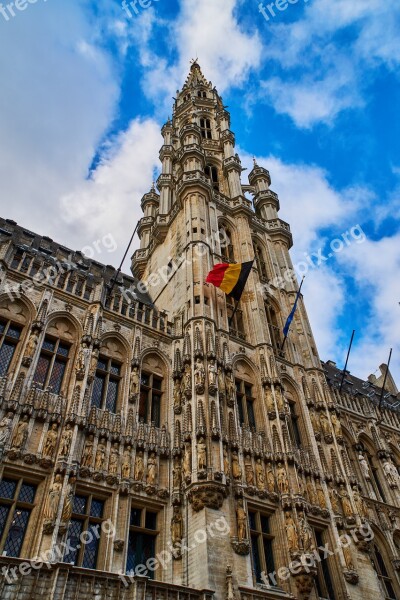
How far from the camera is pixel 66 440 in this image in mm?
16281

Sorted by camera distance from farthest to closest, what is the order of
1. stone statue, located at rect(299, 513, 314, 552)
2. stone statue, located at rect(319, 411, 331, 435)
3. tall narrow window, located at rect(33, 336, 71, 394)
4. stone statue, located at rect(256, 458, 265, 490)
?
stone statue, located at rect(319, 411, 331, 435) < stone statue, located at rect(256, 458, 265, 490) < tall narrow window, located at rect(33, 336, 71, 394) < stone statue, located at rect(299, 513, 314, 552)

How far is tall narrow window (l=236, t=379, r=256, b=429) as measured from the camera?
70.9 ft

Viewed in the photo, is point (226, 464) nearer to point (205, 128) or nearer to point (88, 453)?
point (88, 453)

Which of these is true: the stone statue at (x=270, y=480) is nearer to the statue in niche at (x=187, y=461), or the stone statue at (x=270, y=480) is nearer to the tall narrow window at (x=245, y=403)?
the tall narrow window at (x=245, y=403)

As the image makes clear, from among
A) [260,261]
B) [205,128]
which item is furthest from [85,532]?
[205,128]

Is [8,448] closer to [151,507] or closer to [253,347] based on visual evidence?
[151,507]

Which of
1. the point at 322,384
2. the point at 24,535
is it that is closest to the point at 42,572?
the point at 24,535

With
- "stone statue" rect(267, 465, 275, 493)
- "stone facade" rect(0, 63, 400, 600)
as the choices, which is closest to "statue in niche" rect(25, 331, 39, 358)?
"stone facade" rect(0, 63, 400, 600)

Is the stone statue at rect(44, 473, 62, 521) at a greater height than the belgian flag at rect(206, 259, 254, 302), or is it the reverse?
the belgian flag at rect(206, 259, 254, 302)

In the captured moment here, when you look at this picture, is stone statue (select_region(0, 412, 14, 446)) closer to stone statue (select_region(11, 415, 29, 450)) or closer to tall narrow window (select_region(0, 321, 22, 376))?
stone statue (select_region(11, 415, 29, 450))

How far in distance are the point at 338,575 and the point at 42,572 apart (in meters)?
12.1

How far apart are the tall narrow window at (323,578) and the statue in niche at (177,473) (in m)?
6.26

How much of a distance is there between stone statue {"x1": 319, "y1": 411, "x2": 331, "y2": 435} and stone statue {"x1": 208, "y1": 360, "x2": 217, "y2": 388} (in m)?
7.02

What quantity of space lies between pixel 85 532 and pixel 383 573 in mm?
15513
